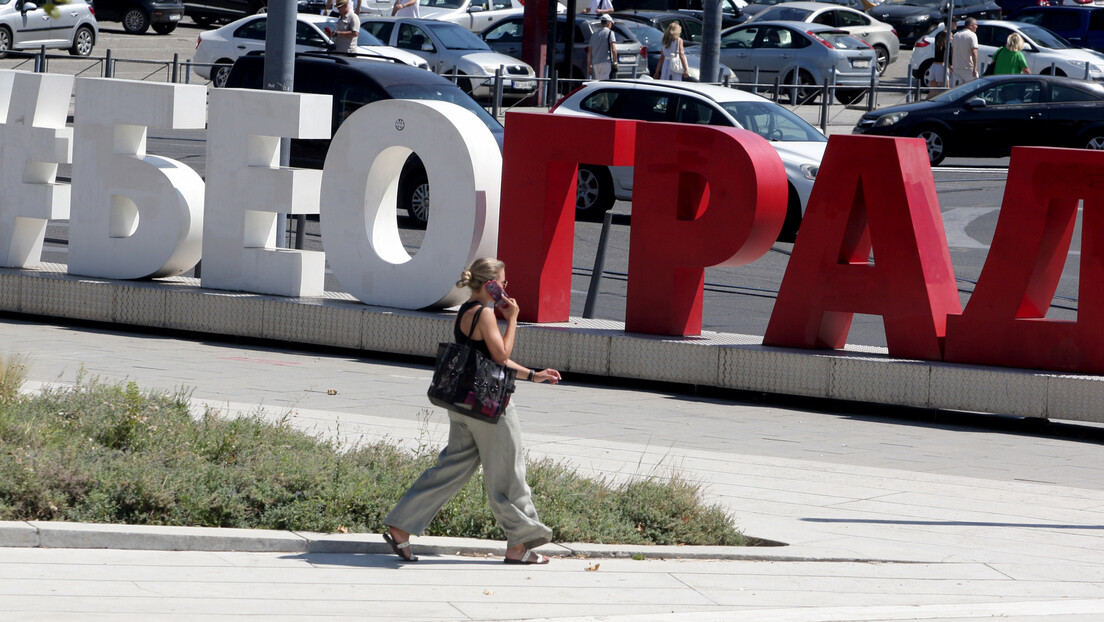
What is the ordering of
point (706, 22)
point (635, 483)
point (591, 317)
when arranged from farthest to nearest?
point (706, 22) < point (591, 317) < point (635, 483)

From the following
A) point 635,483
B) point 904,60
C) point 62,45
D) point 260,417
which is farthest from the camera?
point 904,60

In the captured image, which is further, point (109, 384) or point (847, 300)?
point (847, 300)

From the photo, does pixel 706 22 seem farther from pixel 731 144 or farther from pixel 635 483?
pixel 635 483

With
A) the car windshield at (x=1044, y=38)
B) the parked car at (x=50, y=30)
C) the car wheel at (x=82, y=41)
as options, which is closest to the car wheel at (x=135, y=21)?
the parked car at (x=50, y=30)

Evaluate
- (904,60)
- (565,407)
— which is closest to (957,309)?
(565,407)

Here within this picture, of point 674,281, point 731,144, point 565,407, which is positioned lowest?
point 565,407

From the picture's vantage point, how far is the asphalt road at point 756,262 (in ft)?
46.6

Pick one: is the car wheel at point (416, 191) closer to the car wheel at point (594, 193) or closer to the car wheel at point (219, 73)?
the car wheel at point (594, 193)

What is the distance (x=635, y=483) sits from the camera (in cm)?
774

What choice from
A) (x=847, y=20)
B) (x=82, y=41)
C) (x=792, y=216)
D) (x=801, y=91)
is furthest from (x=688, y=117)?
(x=847, y=20)

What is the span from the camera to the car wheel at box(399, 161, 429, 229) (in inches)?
703

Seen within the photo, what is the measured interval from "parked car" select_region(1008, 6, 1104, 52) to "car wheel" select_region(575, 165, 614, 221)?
22.9 meters

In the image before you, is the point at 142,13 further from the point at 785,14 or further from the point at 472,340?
the point at 472,340

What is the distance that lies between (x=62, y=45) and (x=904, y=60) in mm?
22150
